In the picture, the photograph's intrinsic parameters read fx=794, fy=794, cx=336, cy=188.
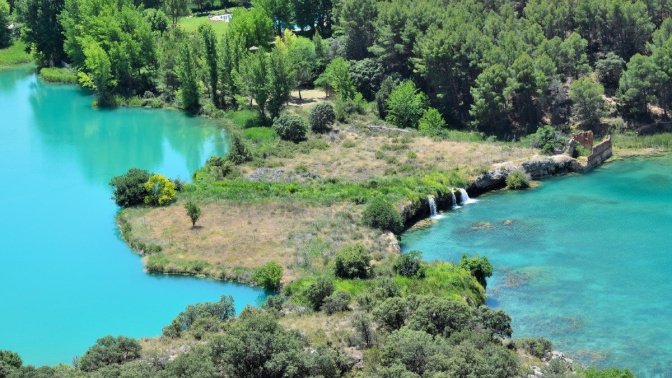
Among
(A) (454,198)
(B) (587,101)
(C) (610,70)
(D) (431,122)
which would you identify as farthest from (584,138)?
(A) (454,198)

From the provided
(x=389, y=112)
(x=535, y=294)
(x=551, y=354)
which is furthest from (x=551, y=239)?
(x=389, y=112)

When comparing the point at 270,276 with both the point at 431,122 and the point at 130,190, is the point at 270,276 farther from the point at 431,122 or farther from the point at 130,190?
the point at 431,122

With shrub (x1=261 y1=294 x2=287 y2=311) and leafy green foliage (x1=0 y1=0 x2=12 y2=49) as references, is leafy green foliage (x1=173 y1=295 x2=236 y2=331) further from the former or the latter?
leafy green foliage (x1=0 y1=0 x2=12 y2=49)

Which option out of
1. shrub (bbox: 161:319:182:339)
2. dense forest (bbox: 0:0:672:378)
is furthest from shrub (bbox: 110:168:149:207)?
shrub (bbox: 161:319:182:339)

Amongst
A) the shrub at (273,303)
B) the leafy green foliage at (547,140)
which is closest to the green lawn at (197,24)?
the leafy green foliage at (547,140)

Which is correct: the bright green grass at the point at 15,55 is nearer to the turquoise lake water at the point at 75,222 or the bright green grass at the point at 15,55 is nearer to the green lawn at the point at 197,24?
the turquoise lake water at the point at 75,222

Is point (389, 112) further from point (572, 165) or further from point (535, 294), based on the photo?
point (535, 294)
